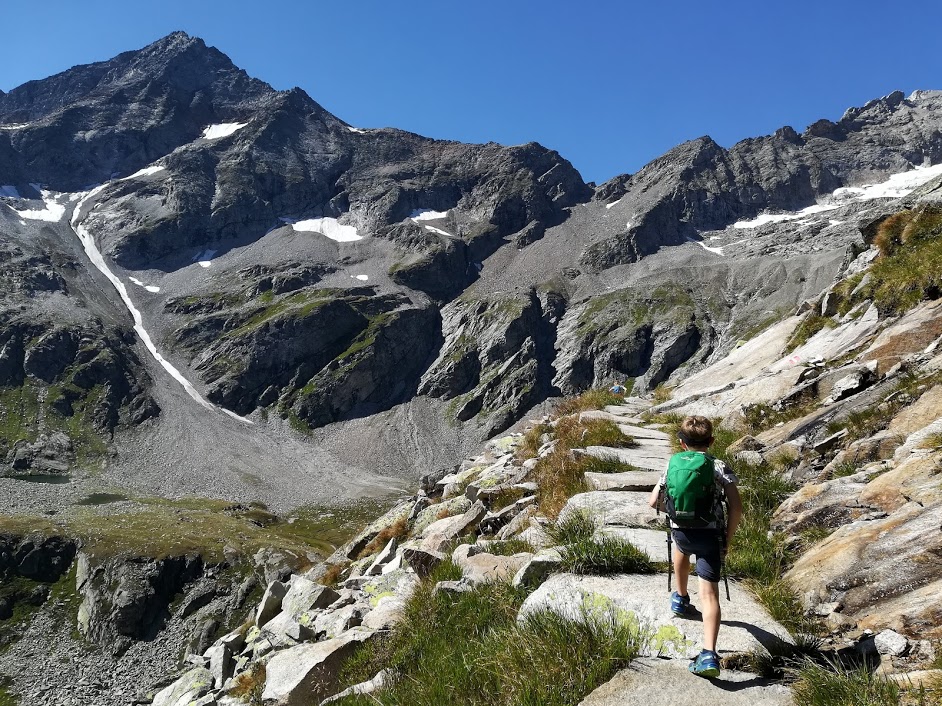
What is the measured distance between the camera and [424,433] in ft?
525

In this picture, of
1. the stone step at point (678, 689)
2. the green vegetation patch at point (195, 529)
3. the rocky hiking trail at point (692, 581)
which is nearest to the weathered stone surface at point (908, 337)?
the rocky hiking trail at point (692, 581)

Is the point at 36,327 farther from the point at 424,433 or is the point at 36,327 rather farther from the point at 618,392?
the point at 618,392

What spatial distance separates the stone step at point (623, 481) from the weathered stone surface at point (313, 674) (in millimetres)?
4746

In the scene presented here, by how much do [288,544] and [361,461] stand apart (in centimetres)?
7376

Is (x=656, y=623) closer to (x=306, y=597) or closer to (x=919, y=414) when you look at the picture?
(x=919, y=414)

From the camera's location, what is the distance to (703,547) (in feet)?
19.3

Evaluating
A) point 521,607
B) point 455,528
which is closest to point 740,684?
point 521,607

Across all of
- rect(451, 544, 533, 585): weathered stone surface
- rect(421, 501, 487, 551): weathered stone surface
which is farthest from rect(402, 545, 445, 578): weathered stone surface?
rect(421, 501, 487, 551): weathered stone surface

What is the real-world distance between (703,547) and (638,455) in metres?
7.23

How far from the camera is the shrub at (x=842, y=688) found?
382 cm

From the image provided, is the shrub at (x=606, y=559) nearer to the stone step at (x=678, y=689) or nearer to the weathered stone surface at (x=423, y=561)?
the stone step at (x=678, y=689)

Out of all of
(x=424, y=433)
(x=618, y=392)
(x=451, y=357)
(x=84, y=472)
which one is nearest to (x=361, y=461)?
(x=424, y=433)

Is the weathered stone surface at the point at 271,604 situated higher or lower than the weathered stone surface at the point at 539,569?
lower

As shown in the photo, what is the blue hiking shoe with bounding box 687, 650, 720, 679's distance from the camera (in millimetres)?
4762
